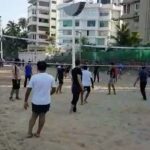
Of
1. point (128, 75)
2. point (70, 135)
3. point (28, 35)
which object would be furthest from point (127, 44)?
point (28, 35)

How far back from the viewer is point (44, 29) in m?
123

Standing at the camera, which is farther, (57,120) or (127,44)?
(127,44)

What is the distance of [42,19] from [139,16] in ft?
199

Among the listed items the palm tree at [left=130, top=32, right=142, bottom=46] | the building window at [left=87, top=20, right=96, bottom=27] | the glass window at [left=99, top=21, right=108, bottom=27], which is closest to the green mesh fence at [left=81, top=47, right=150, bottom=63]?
the palm tree at [left=130, top=32, right=142, bottom=46]

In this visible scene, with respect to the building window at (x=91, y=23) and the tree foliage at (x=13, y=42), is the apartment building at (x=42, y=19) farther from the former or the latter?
the building window at (x=91, y=23)

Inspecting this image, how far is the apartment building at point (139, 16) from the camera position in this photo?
2439 inches

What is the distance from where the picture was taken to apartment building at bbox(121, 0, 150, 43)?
61.9 meters

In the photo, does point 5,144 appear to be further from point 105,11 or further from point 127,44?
point 105,11

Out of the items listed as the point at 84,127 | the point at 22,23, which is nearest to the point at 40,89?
the point at 84,127

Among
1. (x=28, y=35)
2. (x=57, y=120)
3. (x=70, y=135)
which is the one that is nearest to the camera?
(x=70, y=135)

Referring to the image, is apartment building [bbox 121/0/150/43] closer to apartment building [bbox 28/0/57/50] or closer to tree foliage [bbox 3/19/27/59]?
tree foliage [bbox 3/19/27/59]

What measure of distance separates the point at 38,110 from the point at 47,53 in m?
74.7

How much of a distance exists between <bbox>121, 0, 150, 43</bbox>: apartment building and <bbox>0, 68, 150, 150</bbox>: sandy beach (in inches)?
1755

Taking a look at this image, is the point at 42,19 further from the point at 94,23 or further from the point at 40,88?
the point at 40,88
